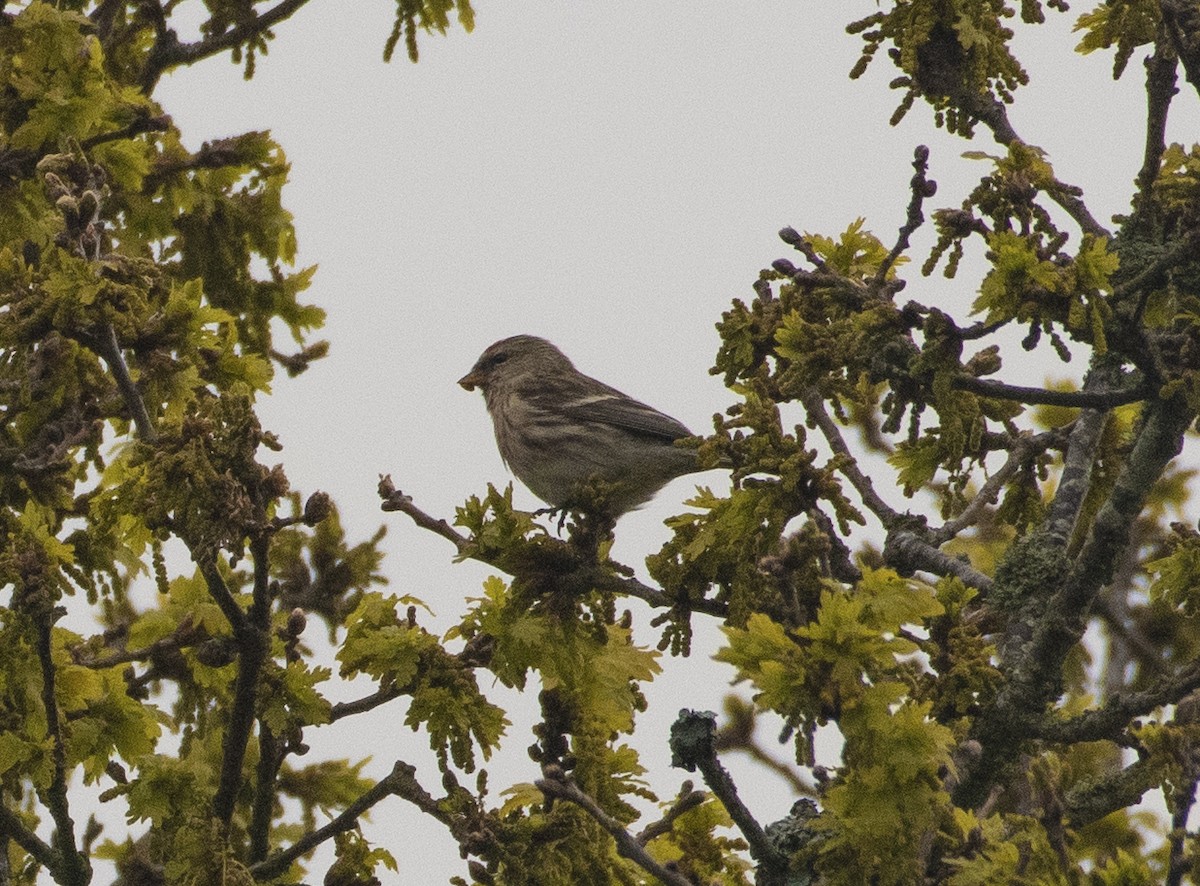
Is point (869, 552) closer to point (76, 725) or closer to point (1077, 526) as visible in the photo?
point (1077, 526)

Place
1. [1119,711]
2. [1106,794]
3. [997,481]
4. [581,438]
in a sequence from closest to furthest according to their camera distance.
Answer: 1. [1119,711]
2. [1106,794]
3. [997,481]
4. [581,438]

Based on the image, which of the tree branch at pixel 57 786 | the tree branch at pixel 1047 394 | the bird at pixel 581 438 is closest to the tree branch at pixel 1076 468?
the tree branch at pixel 1047 394

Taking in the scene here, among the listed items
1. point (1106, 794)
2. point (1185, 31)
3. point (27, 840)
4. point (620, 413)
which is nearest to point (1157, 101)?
point (1185, 31)

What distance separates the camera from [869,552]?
7801 mm

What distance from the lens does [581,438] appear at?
6840 mm

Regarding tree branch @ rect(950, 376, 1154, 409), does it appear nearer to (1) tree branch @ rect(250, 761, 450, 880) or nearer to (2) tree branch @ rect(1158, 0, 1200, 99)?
(2) tree branch @ rect(1158, 0, 1200, 99)

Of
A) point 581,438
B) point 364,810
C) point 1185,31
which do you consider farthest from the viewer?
point 581,438

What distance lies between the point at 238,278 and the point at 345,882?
2852mm

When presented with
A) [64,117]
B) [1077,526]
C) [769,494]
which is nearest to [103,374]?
[64,117]

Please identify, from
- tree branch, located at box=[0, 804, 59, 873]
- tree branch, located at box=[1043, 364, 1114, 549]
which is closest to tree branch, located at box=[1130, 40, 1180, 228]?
tree branch, located at box=[1043, 364, 1114, 549]

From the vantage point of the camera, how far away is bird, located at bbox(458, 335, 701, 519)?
260 inches

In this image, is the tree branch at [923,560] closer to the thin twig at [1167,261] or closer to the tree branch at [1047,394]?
the tree branch at [1047,394]

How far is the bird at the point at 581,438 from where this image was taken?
660cm

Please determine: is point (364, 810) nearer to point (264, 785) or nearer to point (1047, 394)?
point (264, 785)
